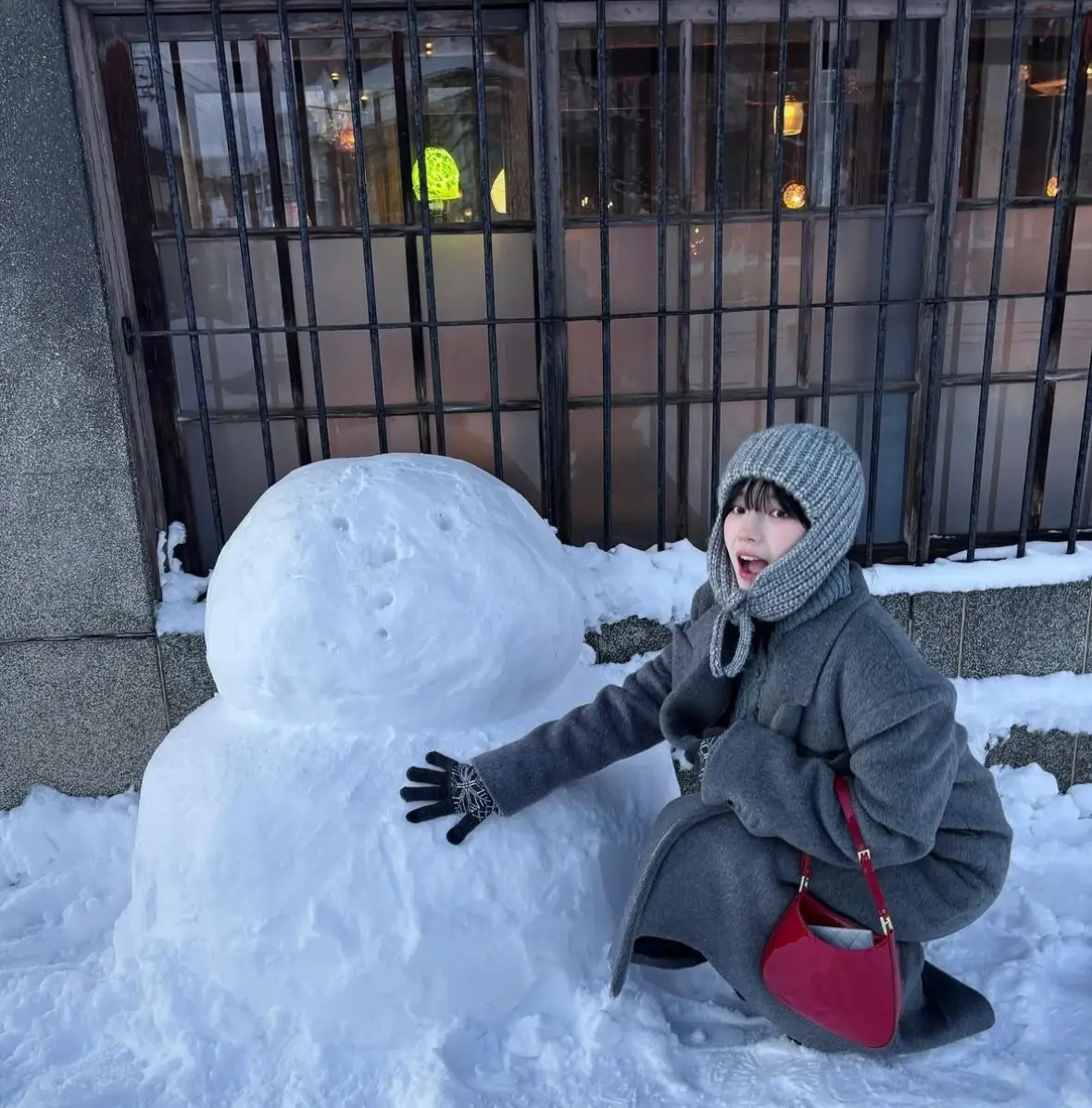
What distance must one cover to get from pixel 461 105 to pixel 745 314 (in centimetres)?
133

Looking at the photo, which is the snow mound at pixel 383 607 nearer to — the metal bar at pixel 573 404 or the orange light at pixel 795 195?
the metal bar at pixel 573 404

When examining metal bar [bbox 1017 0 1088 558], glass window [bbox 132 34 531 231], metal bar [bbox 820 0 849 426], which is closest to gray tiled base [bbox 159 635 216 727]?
glass window [bbox 132 34 531 231]

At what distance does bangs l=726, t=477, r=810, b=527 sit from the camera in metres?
1.82

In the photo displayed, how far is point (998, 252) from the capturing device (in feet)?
11.4

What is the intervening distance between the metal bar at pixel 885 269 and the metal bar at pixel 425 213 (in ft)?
5.30

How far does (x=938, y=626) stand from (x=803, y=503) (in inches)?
84.4

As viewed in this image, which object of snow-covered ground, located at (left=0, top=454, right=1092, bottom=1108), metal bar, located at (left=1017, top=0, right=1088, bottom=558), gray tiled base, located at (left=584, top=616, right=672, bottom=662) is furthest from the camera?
gray tiled base, located at (left=584, top=616, right=672, bottom=662)

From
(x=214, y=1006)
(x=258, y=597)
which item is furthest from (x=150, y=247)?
(x=214, y=1006)

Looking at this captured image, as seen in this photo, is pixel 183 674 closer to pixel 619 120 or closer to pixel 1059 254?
pixel 619 120

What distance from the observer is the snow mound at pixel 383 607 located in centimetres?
206

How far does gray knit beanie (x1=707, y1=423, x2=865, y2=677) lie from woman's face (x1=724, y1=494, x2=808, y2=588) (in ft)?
0.10

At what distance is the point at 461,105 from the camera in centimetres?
345

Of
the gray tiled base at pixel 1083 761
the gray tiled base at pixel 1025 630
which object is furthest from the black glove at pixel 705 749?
the gray tiled base at pixel 1083 761

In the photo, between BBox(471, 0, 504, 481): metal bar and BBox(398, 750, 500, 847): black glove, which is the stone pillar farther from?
BBox(398, 750, 500, 847): black glove
